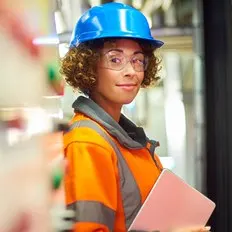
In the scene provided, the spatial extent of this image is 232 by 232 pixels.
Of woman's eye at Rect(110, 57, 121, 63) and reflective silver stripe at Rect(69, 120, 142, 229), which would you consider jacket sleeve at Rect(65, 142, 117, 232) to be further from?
woman's eye at Rect(110, 57, 121, 63)

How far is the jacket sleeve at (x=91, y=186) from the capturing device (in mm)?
825

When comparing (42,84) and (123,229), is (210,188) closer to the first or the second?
(123,229)

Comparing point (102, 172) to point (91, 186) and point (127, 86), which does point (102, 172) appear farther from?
point (127, 86)

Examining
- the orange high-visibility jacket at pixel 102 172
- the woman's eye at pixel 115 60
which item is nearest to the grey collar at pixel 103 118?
the orange high-visibility jacket at pixel 102 172

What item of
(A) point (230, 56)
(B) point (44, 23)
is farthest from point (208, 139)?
(B) point (44, 23)

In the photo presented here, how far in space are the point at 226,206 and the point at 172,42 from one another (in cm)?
71

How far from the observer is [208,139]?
5.94ft

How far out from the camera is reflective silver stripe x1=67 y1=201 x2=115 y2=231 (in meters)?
0.82

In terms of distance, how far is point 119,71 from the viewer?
1012 mm

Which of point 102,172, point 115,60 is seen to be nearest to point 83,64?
point 115,60

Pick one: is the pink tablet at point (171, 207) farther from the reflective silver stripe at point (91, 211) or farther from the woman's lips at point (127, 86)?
the woman's lips at point (127, 86)

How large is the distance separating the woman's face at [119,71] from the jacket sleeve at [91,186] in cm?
17

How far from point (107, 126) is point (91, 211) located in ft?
0.68

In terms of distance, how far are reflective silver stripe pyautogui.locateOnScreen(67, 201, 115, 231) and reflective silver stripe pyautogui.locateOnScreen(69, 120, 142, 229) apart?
0.23ft
